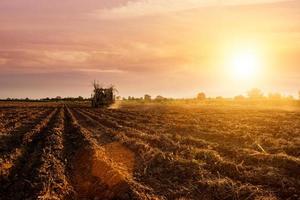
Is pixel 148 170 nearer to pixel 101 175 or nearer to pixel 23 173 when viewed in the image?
pixel 101 175

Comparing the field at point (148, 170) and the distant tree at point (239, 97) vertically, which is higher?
the distant tree at point (239, 97)

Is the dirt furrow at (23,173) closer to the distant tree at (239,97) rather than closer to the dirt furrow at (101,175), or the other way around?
the dirt furrow at (101,175)

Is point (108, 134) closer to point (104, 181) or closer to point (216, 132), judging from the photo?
point (216, 132)

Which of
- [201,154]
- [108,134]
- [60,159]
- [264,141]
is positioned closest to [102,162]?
[60,159]

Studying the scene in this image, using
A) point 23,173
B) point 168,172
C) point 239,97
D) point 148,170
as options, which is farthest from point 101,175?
point 239,97

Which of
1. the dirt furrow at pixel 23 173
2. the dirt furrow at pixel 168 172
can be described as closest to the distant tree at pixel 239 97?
the dirt furrow at pixel 23 173

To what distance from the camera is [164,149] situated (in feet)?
49.6

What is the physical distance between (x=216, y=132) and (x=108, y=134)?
5.33 meters

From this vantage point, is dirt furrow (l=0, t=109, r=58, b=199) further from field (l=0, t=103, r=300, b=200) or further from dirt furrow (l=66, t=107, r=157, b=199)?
dirt furrow (l=66, t=107, r=157, b=199)

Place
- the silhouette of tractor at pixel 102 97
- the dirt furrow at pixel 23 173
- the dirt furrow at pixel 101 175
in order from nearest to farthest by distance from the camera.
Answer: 1. the dirt furrow at pixel 101 175
2. the dirt furrow at pixel 23 173
3. the silhouette of tractor at pixel 102 97

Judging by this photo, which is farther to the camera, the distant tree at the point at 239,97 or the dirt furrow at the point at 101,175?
the distant tree at the point at 239,97

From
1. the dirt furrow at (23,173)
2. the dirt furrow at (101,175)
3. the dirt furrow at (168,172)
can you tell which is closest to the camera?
the dirt furrow at (101,175)

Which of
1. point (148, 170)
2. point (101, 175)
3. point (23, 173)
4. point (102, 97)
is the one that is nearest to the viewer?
point (101, 175)

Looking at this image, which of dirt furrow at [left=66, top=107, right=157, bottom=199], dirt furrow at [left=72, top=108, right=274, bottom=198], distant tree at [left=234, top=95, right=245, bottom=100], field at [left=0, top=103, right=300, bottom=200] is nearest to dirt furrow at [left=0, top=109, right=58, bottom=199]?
field at [left=0, top=103, right=300, bottom=200]
